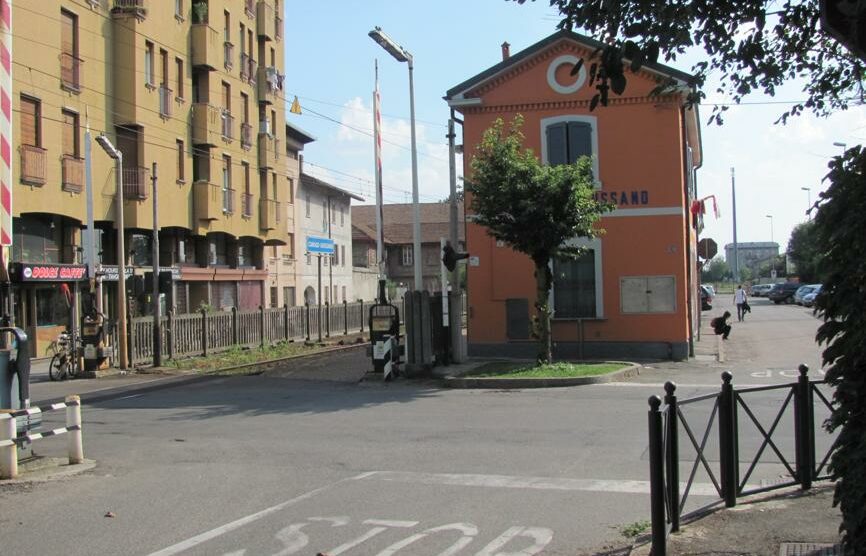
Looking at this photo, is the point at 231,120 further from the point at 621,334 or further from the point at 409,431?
the point at 409,431

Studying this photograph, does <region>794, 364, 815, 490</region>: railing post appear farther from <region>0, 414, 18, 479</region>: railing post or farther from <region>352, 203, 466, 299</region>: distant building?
<region>352, 203, 466, 299</region>: distant building

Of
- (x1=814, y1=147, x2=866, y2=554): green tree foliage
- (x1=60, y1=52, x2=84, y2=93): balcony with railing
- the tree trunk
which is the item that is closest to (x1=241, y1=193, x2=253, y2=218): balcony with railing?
(x1=60, y1=52, x2=84, y2=93): balcony with railing

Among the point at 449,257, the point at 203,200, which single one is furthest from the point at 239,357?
the point at 203,200

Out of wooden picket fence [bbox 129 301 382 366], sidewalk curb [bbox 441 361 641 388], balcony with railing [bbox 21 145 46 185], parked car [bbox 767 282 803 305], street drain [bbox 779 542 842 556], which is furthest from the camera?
parked car [bbox 767 282 803 305]

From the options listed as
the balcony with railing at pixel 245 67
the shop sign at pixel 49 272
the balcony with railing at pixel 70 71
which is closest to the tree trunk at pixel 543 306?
the shop sign at pixel 49 272

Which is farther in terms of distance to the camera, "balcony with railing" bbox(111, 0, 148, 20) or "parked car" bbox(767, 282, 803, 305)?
"parked car" bbox(767, 282, 803, 305)

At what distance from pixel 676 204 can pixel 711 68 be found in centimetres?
1515

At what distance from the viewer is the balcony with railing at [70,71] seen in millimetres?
24438

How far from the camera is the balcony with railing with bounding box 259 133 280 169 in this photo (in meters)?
37.7

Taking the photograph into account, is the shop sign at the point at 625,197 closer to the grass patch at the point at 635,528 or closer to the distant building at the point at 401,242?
the grass patch at the point at 635,528

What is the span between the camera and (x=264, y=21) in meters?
38.1

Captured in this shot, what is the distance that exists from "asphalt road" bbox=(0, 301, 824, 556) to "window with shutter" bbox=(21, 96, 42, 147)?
1194cm

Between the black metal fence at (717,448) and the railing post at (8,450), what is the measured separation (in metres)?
6.71

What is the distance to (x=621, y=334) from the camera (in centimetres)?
2081
